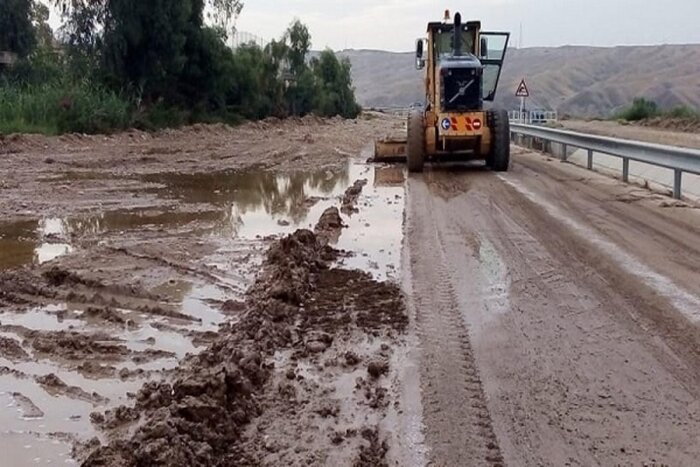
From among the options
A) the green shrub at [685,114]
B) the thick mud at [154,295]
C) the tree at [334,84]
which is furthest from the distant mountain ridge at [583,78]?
the thick mud at [154,295]

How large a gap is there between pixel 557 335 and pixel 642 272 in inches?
88.5

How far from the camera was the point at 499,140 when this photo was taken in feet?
60.5

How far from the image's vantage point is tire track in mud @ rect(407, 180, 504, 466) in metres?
4.00

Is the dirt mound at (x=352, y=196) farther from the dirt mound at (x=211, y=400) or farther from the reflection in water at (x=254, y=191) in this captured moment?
the dirt mound at (x=211, y=400)

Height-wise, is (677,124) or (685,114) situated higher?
(685,114)

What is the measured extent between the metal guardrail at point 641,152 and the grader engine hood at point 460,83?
278 cm

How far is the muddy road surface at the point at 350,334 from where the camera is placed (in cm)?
412

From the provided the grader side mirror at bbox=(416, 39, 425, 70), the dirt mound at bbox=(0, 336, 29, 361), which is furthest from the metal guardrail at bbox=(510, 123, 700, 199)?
the dirt mound at bbox=(0, 336, 29, 361)

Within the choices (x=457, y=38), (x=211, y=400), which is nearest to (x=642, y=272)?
(x=211, y=400)

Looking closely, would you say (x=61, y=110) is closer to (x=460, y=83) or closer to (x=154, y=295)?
(x=460, y=83)

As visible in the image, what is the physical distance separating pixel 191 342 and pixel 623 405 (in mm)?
2925

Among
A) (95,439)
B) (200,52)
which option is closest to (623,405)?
(95,439)

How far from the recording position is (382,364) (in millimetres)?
5207

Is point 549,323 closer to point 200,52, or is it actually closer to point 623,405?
point 623,405
